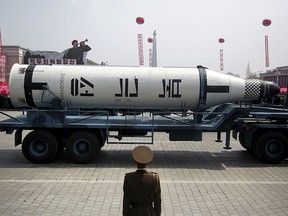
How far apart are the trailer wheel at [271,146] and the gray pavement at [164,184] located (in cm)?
22

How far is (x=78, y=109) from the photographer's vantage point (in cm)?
1104

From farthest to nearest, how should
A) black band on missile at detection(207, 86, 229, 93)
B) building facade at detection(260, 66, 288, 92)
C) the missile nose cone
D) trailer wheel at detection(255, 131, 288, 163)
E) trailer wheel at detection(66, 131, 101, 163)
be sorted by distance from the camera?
building facade at detection(260, 66, 288, 92) < the missile nose cone < black band on missile at detection(207, 86, 229, 93) < trailer wheel at detection(255, 131, 288, 163) < trailer wheel at detection(66, 131, 101, 163)

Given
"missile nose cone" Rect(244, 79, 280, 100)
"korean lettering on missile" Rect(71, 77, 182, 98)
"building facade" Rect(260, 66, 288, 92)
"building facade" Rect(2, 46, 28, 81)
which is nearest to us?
"korean lettering on missile" Rect(71, 77, 182, 98)

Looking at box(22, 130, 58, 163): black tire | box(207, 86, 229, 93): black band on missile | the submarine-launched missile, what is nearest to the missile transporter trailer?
box(22, 130, 58, 163): black tire

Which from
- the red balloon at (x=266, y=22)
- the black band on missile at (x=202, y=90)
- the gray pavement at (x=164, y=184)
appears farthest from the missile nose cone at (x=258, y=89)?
the red balloon at (x=266, y=22)

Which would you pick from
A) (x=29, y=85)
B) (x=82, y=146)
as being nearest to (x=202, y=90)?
(x=82, y=146)

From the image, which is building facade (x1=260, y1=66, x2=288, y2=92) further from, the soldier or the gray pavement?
the soldier

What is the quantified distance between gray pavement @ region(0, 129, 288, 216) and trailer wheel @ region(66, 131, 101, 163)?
0.24 meters

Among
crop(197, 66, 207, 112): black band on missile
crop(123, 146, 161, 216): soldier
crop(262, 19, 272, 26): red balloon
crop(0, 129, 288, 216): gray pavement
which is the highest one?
crop(262, 19, 272, 26): red balloon

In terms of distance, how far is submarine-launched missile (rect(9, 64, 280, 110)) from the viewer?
10.6 metres

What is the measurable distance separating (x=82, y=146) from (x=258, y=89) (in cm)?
579

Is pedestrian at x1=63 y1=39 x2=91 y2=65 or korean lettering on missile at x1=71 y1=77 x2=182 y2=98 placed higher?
pedestrian at x1=63 y1=39 x2=91 y2=65

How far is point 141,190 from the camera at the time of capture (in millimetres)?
3621

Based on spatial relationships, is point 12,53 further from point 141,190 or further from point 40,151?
point 141,190
